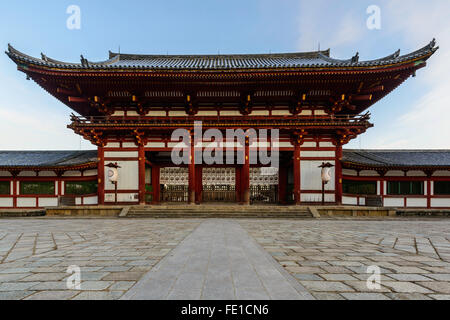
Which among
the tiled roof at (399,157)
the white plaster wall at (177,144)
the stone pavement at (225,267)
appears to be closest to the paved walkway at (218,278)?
the stone pavement at (225,267)

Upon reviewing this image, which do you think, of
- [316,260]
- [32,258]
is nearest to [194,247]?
[316,260]

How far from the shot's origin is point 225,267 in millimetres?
3426

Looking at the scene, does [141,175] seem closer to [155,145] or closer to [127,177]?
[127,177]

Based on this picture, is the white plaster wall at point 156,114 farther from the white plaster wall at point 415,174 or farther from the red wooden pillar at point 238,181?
the white plaster wall at point 415,174

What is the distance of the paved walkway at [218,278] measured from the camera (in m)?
2.52

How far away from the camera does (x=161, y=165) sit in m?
15.4

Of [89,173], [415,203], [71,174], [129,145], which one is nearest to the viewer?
[129,145]

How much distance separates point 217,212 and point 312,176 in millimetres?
5977

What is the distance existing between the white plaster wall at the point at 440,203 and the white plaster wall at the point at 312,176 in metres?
7.20

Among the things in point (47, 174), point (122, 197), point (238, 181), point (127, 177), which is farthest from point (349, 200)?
point (47, 174)

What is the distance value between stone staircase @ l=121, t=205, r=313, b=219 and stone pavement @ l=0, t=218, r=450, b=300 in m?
5.06

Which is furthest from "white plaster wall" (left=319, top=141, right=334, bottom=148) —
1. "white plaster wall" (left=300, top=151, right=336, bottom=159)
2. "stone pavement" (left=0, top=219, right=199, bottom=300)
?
"stone pavement" (left=0, top=219, right=199, bottom=300)
